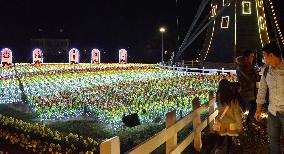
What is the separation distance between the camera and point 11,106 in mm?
16766

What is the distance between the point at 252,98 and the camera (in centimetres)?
893

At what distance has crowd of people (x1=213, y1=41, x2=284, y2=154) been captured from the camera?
19.0 ft

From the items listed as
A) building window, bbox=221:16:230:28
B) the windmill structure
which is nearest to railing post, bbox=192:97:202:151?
the windmill structure

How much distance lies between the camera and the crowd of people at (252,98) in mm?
5793

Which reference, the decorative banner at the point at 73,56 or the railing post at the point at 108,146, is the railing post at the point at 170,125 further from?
the decorative banner at the point at 73,56

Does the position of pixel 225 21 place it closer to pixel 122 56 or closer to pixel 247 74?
→ pixel 122 56

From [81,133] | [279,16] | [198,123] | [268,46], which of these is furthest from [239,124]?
[279,16]

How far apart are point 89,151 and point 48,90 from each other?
42.5ft

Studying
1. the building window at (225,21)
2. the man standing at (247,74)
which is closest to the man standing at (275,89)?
the man standing at (247,74)

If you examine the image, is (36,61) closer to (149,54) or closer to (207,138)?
(149,54)

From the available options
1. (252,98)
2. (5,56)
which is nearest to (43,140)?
(252,98)

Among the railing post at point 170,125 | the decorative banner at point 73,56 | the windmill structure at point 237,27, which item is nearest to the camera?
the railing post at point 170,125

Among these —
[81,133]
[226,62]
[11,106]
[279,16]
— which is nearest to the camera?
[81,133]

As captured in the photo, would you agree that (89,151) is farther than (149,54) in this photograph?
No
